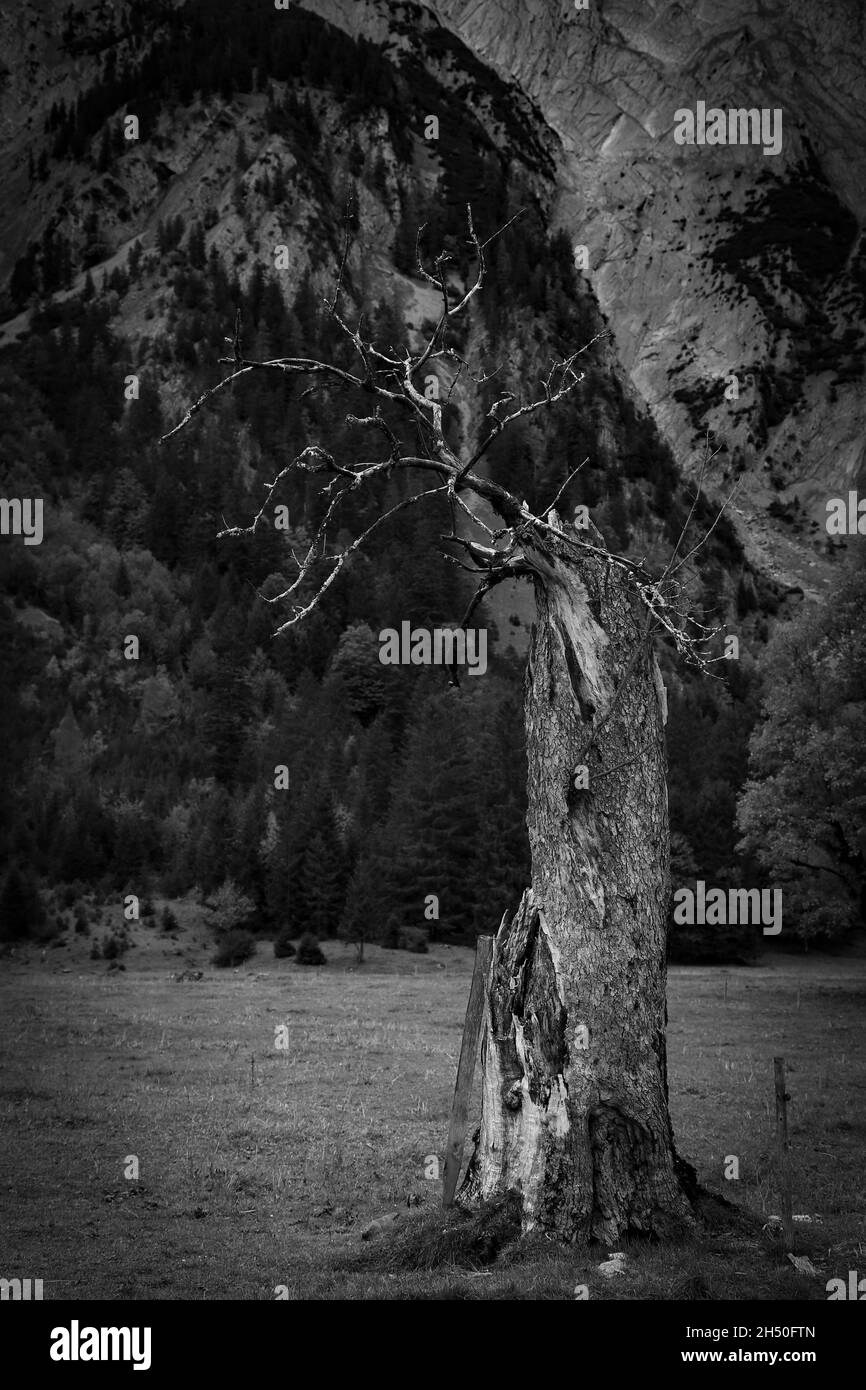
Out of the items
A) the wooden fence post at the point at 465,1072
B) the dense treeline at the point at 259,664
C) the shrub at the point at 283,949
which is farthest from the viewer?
the dense treeline at the point at 259,664

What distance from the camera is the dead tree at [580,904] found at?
11.9 meters

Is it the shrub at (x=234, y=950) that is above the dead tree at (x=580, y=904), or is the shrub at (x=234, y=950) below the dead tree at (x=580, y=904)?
below

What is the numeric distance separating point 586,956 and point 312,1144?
7.94 meters

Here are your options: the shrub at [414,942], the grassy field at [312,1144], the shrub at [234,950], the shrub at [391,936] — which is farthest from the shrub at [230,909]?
the grassy field at [312,1144]

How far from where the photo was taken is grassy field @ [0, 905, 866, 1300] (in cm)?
1112

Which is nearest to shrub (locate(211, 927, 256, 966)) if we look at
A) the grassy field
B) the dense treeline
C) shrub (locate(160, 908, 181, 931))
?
the dense treeline

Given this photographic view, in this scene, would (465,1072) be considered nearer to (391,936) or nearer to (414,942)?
(414,942)

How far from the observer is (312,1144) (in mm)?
18062

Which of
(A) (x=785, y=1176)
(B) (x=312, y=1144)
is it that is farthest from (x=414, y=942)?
(A) (x=785, y=1176)

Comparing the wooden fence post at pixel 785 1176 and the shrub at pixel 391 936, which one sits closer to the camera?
the wooden fence post at pixel 785 1176

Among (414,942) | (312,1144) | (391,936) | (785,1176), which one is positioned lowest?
(414,942)

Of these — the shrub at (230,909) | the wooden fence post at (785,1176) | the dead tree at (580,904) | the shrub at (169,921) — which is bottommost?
the shrub at (169,921)

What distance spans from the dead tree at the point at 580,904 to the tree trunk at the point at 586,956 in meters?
0.02

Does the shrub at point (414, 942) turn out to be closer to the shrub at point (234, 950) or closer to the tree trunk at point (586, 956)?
the shrub at point (234, 950)
